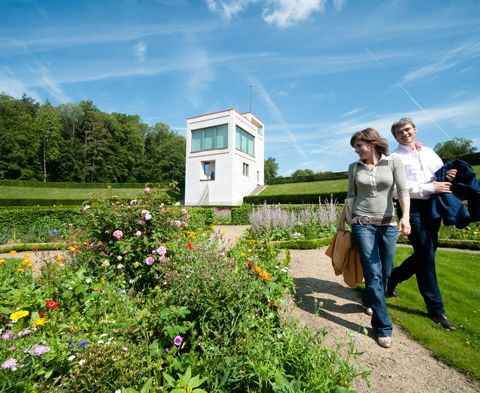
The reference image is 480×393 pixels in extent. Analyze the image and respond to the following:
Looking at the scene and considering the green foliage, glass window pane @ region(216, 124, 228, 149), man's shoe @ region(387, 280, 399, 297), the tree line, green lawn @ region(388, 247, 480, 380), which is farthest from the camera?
the tree line

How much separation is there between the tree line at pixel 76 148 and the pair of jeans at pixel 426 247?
3663 cm

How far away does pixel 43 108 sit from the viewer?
147ft

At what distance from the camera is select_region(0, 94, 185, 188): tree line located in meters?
36.8

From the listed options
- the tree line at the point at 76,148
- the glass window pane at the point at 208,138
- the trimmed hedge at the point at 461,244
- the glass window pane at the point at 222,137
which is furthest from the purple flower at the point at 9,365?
the tree line at the point at 76,148

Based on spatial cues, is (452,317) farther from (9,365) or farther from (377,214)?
(9,365)

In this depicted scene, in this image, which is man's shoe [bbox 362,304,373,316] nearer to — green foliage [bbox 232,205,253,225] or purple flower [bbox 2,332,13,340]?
purple flower [bbox 2,332,13,340]

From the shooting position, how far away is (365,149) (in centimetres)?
282

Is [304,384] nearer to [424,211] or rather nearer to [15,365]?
[15,365]

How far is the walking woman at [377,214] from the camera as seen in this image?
268cm

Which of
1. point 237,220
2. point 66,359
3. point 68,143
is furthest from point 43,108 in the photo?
point 66,359

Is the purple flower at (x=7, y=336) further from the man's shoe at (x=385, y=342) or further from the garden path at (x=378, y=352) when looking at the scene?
the man's shoe at (x=385, y=342)

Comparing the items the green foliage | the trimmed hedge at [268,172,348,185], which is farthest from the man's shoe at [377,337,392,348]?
the trimmed hedge at [268,172,348,185]

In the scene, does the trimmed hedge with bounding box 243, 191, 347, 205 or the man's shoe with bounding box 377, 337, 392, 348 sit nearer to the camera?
the man's shoe with bounding box 377, 337, 392, 348

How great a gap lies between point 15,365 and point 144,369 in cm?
75
